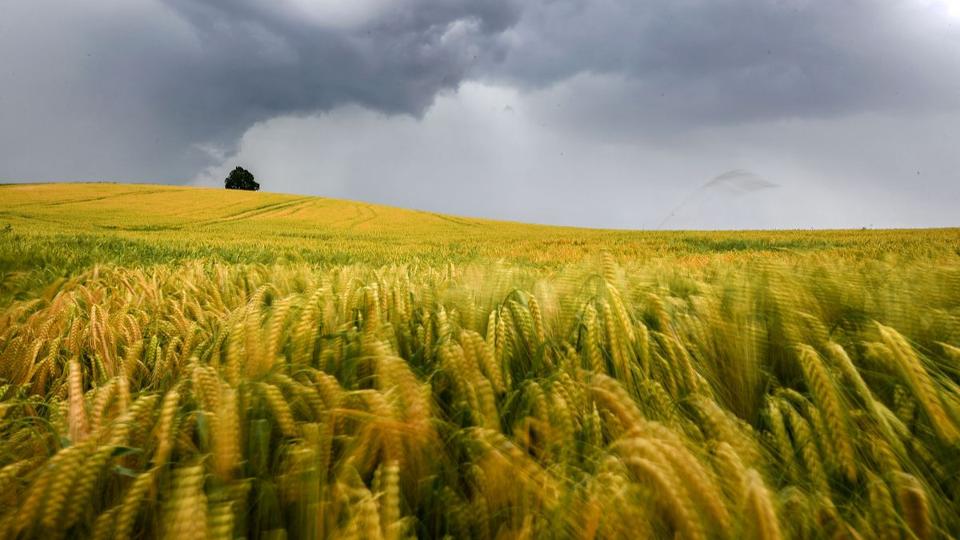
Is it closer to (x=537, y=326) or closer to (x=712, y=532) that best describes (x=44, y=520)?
(x=712, y=532)

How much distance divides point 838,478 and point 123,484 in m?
1.08

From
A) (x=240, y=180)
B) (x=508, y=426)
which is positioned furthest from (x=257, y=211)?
(x=240, y=180)

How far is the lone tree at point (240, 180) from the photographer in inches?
2783

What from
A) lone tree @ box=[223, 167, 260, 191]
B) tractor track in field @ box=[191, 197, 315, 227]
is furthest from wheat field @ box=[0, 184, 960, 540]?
lone tree @ box=[223, 167, 260, 191]

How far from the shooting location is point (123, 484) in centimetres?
76

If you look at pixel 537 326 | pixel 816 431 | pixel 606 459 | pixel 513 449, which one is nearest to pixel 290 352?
pixel 537 326

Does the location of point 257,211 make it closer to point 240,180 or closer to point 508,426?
point 508,426

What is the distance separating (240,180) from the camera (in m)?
70.8

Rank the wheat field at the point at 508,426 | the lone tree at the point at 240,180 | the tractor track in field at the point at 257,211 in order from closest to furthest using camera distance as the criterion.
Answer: the wheat field at the point at 508,426 → the tractor track in field at the point at 257,211 → the lone tree at the point at 240,180

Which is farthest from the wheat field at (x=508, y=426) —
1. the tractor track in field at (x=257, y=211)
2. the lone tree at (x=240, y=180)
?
the lone tree at (x=240, y=180)

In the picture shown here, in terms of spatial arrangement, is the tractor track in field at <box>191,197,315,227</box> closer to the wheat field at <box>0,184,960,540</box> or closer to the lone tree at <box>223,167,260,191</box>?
the wheat field at <box>0,184,960,540</box>

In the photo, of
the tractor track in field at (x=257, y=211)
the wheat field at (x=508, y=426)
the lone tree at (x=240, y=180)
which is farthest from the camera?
the lone tree at (x=240, y=180)

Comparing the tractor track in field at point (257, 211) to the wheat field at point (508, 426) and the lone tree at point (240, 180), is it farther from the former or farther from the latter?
the lone tree at point (240, 180)

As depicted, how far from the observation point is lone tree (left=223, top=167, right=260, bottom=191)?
70.7 metres
